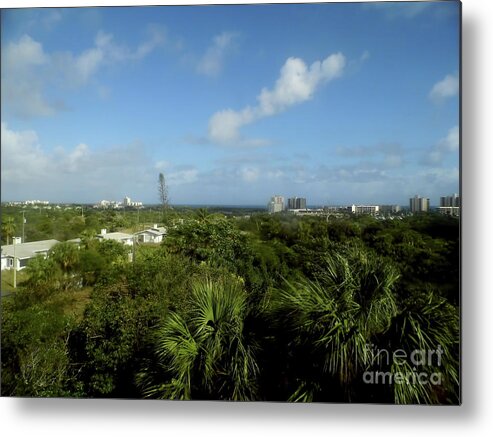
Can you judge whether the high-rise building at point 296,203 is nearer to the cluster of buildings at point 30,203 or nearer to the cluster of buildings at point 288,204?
the cluster of buildings at point 288,204

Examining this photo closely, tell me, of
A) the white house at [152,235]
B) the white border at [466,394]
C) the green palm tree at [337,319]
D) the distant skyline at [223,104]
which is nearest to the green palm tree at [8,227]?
the distant skyline at [223,104]

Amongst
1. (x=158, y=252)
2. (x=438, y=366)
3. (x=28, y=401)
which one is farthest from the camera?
(x=158, y=252)

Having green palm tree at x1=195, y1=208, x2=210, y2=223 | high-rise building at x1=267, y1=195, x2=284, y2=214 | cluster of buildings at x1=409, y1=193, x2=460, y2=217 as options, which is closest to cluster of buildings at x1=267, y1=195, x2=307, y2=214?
high-rise building at x1=267, y1=195, x2=284, y2=214

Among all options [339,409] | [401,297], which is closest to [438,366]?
[401,297]

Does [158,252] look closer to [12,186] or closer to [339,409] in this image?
[12,186]

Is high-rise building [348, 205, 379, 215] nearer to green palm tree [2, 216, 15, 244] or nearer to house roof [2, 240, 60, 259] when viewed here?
house roof [2, 240, 60, 259]
